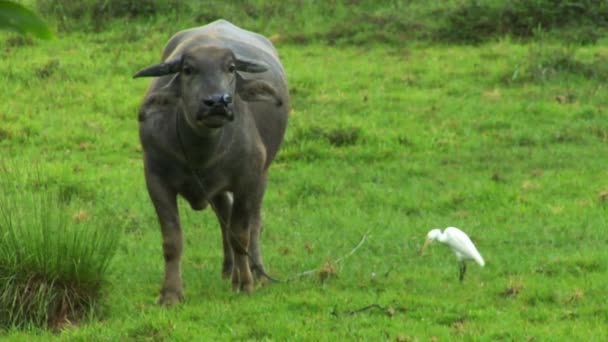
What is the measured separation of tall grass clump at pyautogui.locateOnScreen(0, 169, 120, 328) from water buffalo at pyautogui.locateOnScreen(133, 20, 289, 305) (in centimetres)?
42

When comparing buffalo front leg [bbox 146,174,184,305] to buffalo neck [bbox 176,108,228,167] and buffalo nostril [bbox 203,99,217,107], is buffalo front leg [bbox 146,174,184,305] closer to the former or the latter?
buffalo neck [bbox 176,108,228,167]

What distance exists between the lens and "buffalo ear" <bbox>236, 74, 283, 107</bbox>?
5.84 meters

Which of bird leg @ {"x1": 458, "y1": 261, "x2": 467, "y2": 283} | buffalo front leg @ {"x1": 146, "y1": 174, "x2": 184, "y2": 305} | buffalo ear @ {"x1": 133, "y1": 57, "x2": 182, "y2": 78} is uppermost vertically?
buffalo ear @ {"x1": 133, "y1": 57, "x2": 182, "y2": 78}

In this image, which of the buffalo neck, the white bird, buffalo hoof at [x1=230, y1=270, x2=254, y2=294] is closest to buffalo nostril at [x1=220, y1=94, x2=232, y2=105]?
the buffalo neck

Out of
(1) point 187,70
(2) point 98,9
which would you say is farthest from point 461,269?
(2) point 98,9

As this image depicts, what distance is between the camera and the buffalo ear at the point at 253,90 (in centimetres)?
584

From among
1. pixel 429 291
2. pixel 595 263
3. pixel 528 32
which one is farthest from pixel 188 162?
pixel 528 32

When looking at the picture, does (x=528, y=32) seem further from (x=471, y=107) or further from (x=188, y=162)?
(x=188, y=162)

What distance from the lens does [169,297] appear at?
5.68 m

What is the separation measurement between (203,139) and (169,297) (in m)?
0.91

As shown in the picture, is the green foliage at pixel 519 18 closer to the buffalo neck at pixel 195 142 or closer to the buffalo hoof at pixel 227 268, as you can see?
the buffalo hoof at pixel 227 268

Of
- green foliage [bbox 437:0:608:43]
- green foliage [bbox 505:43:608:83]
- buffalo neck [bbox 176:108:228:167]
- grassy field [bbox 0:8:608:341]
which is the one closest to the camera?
grassy field [bbox 0:8:608:341]

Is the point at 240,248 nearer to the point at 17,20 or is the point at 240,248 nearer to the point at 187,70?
the point at 187,70

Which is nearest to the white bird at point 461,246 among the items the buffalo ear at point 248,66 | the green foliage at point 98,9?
the buffalo ear at point 248,66
